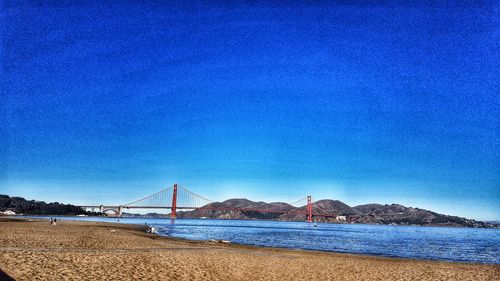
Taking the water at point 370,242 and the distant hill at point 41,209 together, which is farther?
the distant hill at point 41,209

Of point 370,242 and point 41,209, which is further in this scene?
point 41,209

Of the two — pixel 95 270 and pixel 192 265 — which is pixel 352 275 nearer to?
pixel 192 265

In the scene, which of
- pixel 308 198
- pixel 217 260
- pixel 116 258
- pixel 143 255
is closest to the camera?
pixel 116 258

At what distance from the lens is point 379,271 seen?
16062mm

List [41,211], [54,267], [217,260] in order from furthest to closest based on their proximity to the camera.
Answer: [41,211] → [217,260] → [54,267]

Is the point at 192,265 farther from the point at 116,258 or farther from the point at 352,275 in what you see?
the point at 352,275

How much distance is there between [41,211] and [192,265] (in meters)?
191

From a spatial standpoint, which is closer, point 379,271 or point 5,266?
point 5,266

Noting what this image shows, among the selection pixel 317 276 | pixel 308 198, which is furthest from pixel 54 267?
pixel 308 198

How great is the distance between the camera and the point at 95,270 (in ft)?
36.1

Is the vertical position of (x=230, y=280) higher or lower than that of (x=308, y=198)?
lower

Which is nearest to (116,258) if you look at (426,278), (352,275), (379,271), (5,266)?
(5,266)

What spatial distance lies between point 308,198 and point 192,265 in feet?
492

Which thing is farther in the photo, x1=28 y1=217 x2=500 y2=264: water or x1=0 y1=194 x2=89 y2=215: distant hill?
→ x1=0 y1=194 x2=89 y2=215: distant hill
